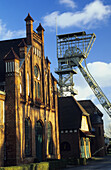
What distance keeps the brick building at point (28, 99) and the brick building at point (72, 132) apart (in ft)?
22.8

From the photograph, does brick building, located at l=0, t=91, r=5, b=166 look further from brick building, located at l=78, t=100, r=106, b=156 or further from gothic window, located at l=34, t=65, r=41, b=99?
brick building, located at l=78, t=100, r=106, b=156

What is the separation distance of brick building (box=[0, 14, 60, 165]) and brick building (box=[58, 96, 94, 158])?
6949 millimetres

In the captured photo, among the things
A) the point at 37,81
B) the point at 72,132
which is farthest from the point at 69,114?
the point at 37,81

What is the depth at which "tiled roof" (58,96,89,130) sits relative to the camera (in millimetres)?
46125

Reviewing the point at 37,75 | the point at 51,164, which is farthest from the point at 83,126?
the point at 51,164

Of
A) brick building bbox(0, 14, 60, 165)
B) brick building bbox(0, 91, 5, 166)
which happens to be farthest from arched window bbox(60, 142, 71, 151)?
brick building bbox(0, 91, 5, 166)

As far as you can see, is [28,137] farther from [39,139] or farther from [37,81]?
[37,81]

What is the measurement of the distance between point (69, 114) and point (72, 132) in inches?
135

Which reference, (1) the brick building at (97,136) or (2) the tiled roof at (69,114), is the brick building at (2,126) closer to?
(2) the tiled roof at (69,114)

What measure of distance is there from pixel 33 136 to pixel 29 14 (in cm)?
1458

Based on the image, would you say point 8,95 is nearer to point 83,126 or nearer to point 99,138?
point 83,126

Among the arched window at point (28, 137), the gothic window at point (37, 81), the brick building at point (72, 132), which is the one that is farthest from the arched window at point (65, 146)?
the arched window at point (28, 137)

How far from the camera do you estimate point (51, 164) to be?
2842cm

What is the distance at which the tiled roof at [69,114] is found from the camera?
46125mm
